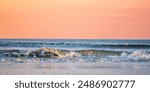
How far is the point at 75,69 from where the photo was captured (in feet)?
19.1

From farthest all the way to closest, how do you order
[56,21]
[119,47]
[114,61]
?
[119,47], [56,21], [114,61]

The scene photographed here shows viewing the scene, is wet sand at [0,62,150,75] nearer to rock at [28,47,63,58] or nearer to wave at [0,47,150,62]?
wave at [0,47,150,62]

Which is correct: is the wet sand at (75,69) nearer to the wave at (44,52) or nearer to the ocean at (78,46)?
the wave at (44,52)

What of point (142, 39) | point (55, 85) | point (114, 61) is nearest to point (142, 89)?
point (55, 85)

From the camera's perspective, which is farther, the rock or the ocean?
the ocean

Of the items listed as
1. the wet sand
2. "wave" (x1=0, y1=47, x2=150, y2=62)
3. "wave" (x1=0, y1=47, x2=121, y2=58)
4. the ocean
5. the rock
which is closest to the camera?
the wet sand

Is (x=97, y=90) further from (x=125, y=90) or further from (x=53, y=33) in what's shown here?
(x=53, y=33)

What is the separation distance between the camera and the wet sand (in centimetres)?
561

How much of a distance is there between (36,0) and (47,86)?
277cm

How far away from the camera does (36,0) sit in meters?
7.69

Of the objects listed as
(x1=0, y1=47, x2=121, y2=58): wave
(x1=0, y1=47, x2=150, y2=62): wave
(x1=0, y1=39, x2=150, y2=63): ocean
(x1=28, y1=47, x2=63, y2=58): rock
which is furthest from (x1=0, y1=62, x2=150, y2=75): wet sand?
(x1=0, y1=39, x2=150, y2=63): ocean

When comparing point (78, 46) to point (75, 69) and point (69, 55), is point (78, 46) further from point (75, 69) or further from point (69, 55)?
point (75, 69)

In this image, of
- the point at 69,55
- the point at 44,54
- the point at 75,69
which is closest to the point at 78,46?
the point at 69,55

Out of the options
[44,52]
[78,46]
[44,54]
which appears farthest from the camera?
[78,46]
